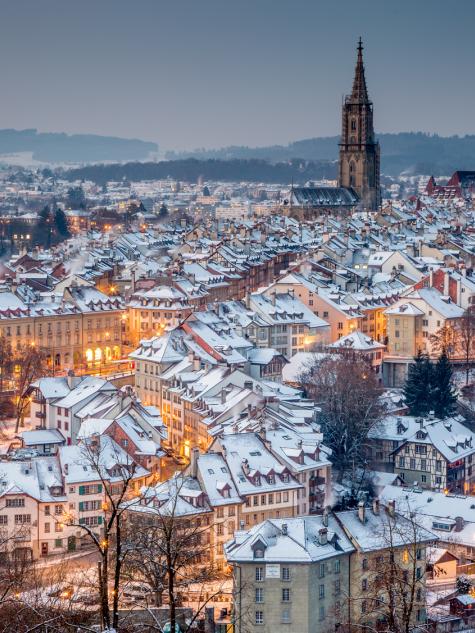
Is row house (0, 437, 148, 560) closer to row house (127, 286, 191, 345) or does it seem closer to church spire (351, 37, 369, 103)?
row house (127, 286, 191, 345)

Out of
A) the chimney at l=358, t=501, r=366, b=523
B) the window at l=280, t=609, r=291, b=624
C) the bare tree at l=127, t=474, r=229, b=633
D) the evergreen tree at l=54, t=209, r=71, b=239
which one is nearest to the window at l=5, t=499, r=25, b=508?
the bare tree at l=127, t=474, r=229, b=633

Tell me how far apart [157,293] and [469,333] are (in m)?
13.1

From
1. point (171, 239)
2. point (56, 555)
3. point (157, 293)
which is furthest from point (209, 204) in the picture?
point (56, 555)

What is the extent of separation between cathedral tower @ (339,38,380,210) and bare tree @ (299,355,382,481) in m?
64.0

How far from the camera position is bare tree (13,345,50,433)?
4654 cm

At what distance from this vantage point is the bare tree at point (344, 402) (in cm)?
4247

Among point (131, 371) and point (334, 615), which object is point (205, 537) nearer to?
point (334, 615)

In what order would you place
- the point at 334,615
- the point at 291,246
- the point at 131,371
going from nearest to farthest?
the point at 334,615 < the point at 131,371 < the point at 291,246

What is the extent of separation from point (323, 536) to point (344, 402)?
14.2 meters

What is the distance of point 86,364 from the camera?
55.4 meters

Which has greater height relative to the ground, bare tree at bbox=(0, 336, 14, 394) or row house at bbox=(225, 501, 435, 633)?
bare tree at bbox=(0, 336, 14, 394)

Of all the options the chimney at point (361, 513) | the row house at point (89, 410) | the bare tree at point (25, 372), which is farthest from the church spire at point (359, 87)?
the chimney at point (361, 513)

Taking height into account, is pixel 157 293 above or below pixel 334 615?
above

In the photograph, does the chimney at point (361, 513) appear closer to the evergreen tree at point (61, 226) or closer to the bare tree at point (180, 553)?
the bare tree at point (180, 553)
